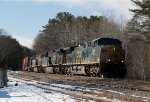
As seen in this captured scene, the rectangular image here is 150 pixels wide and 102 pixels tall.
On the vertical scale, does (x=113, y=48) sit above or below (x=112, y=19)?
below

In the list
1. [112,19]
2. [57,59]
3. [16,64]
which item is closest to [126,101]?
[57,59]

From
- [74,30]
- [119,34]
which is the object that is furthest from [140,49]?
[74,30]

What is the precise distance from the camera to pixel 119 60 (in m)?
30.6

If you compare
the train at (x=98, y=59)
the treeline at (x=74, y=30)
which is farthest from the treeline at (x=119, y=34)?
the train at (x=98, y=59)

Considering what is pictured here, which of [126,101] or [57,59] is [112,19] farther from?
[126,101]

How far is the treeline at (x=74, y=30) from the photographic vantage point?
214 feet

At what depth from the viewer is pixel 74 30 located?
81438 millimetres

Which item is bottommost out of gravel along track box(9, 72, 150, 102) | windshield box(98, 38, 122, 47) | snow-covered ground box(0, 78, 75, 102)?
snow-covered ground box(0, 78, 75, 102)

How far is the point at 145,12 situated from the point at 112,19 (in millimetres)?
33788

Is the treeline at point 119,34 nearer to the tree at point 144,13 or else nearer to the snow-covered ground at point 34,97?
the tree at point 144,13

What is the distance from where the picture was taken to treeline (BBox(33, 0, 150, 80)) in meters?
35.5

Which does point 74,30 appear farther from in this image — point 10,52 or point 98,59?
point 98,59

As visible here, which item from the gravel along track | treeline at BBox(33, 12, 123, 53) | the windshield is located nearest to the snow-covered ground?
the gravel along track

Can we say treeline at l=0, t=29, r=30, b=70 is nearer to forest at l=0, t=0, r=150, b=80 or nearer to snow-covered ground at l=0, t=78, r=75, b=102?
forest at l=0, t=0, r=150, b=80
